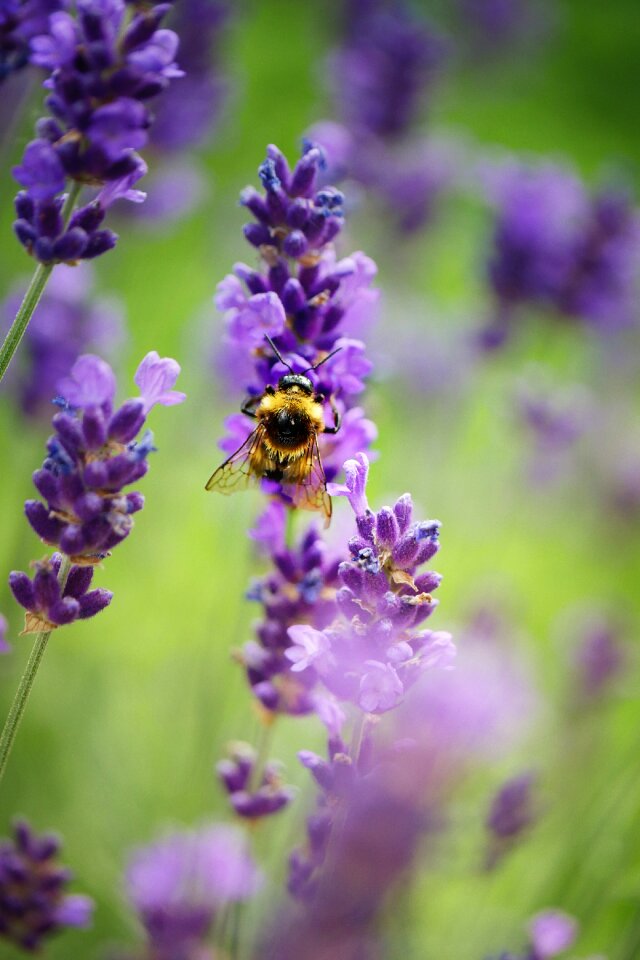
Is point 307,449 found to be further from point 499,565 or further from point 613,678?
point 499,565

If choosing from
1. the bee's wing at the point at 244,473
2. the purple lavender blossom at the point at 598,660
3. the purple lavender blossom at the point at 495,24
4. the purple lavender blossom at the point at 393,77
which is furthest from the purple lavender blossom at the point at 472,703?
the purple lavender blossom at the point at 495,24

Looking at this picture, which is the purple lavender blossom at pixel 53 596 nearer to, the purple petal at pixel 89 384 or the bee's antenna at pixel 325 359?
the purple petal at pixel 89 384

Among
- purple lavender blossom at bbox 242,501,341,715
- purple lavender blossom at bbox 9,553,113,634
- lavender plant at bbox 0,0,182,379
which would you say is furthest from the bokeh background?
purple lavender blossom at bbox 9,553,113,634

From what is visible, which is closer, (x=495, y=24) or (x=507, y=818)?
(x=507, y=818)

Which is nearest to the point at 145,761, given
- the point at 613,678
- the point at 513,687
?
the point at 513,687

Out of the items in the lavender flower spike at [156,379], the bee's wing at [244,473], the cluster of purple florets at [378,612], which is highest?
the bee's wing at [244,473]

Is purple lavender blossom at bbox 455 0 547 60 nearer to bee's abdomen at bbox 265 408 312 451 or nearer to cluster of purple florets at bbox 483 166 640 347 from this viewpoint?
cluster of purple florets at bbox 483 166 640 347

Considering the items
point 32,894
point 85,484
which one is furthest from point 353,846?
point 32,894

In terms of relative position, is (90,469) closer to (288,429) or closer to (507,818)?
(288,429)
